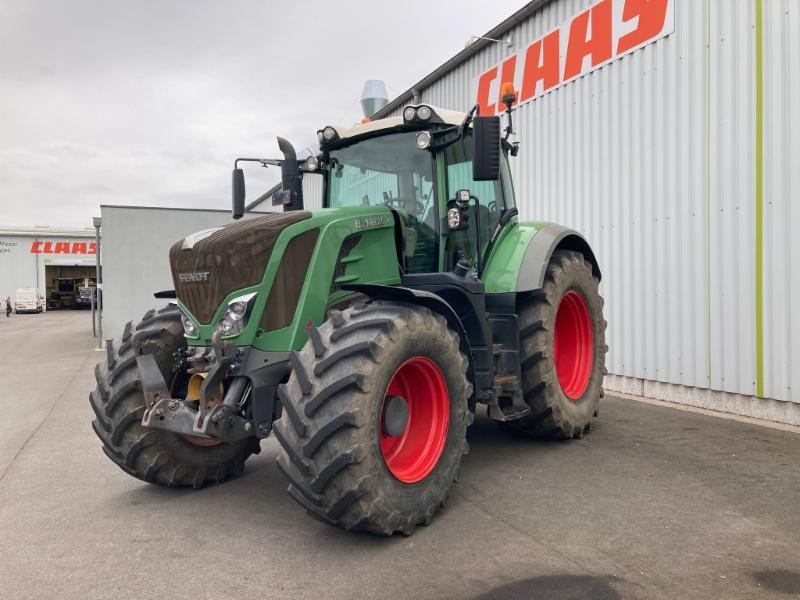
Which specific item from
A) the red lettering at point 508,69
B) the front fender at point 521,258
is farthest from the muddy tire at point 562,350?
the red lettering at point 508,69

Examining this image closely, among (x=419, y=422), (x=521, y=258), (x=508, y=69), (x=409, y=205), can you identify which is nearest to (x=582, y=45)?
(x=508, y=69)

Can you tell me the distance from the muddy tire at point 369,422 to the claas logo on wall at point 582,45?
5.32 m

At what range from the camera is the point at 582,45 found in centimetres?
813

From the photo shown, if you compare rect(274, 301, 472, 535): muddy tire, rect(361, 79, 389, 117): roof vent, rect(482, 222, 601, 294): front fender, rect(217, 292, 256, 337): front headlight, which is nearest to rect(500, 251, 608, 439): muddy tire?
rect(482, 222, 601, 294): front fender

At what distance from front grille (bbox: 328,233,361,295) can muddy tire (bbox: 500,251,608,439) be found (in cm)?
172

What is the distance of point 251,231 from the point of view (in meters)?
3.77

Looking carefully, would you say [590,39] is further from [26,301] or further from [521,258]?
[26,301]

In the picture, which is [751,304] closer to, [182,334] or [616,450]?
[616,450]

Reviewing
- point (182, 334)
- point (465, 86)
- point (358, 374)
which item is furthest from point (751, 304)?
point (465, 86)

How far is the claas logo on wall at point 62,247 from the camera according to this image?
4666 cm

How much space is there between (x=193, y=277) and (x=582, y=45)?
252 inches

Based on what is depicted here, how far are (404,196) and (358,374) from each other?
2.00m

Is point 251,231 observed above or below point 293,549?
above

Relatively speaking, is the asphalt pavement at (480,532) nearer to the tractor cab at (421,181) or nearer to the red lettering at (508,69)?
the tractor cab at (421,181)
